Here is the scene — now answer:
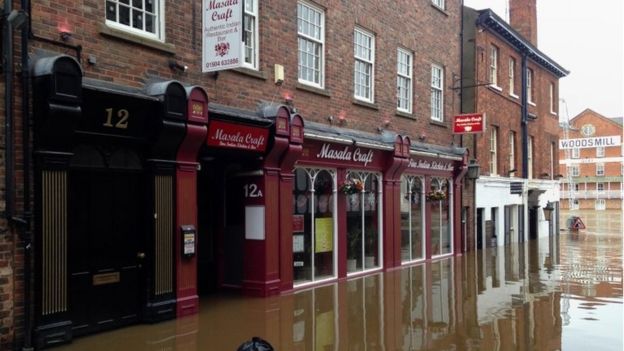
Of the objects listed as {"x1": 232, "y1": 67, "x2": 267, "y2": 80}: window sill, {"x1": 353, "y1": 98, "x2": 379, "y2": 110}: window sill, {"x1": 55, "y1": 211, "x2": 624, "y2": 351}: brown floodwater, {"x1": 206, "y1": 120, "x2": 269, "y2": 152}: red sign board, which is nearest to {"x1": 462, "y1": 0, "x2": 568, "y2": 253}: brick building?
{"x1": 353, "y1": 98, "x2": 379, "y2": 110}: window sill

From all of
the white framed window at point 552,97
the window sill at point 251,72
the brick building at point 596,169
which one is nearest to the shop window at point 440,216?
the window sill at point 251,72

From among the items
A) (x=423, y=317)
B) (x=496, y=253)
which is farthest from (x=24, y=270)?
(x=496, y=253)

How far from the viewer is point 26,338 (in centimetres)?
729

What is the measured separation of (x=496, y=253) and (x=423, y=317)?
1123cm

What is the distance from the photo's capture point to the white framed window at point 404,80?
16609 mm

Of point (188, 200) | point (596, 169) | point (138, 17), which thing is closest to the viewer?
point (138, 17)

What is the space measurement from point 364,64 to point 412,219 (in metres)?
4.57

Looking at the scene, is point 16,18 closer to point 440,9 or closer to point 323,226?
point 323,226

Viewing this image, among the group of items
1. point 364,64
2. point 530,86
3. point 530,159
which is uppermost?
point 530,86

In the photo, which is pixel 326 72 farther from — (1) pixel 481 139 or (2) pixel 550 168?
(2) pixel 550 168

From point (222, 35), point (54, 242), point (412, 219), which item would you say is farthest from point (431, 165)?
point (54, 242)

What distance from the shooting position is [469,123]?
18.9 metres

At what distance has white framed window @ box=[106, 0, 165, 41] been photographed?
891cm

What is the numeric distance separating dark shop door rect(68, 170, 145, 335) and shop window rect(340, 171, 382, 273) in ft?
18.4
